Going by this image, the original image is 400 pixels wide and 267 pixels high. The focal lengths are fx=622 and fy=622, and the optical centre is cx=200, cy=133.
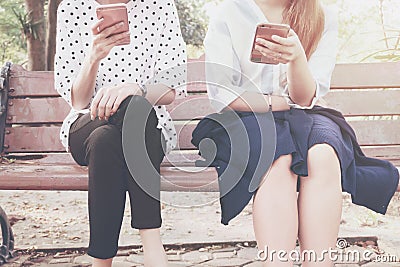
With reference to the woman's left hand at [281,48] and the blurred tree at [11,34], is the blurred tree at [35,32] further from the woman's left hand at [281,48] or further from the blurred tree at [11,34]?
the woman's left hand at [281,48]

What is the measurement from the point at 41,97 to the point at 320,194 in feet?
5.07

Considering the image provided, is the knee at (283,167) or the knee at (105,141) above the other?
the knee at (105,141)

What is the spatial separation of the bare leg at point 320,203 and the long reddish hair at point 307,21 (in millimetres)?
517

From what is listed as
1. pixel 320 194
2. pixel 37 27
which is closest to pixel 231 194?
pixel 320 194

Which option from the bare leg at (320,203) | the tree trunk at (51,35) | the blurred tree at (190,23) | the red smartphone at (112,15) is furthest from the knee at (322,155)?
the blurred tree at (190,23)

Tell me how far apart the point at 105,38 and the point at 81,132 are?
12.7 inches

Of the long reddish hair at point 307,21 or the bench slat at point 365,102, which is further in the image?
the bench slat at point 365,102

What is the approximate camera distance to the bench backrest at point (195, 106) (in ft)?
8.88

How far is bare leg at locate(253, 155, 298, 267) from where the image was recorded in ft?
5.59

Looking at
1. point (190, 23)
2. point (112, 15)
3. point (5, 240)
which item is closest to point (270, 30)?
point (112, 15)

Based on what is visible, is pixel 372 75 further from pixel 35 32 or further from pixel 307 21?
pixel 35 32

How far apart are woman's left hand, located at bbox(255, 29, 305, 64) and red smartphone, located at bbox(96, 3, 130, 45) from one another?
0.41 meters

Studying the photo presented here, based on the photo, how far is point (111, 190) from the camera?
1831mm

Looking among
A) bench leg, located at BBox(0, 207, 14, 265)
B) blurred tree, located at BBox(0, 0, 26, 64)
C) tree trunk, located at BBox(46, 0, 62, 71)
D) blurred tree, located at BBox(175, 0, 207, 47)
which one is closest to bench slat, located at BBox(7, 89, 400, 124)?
bench leg, located at BBox(0, 207, 14, 265)
